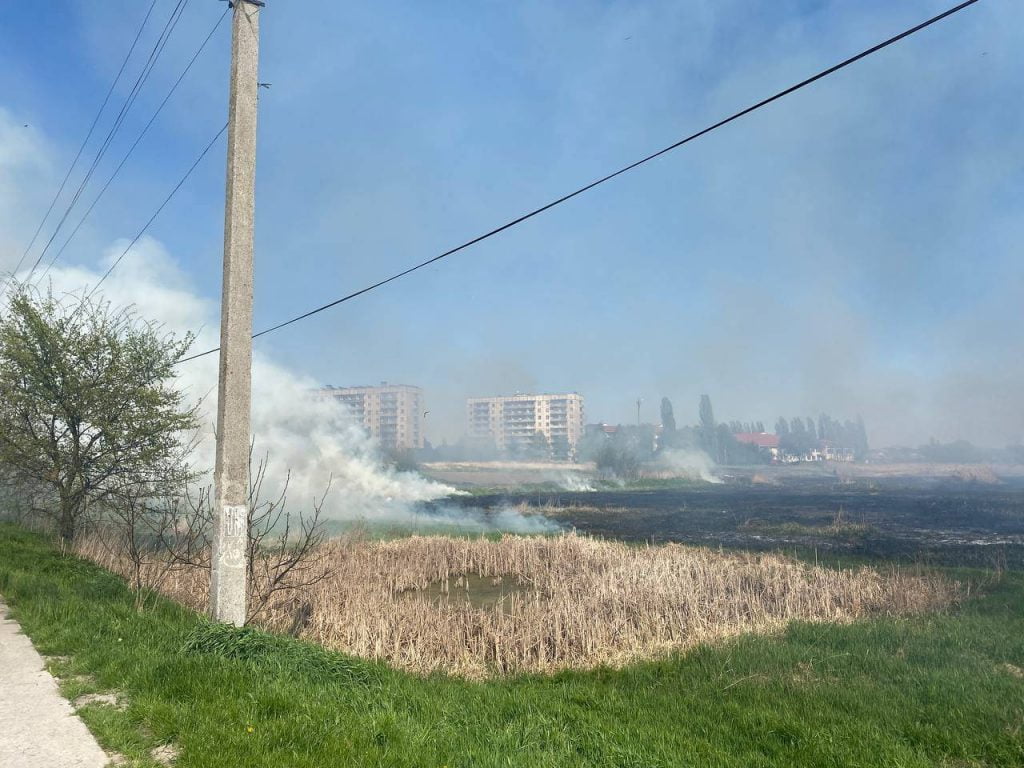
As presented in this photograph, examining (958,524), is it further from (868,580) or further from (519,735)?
(519,735)

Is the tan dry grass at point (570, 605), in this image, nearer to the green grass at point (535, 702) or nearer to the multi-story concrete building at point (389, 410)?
the green grass at point (535, 702)

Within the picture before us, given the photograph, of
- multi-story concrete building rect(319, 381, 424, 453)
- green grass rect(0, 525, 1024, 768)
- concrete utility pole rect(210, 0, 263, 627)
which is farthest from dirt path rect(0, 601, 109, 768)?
multi-story concrete building rect(319, 381, 424, 453)

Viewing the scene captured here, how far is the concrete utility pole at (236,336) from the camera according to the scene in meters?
7.79

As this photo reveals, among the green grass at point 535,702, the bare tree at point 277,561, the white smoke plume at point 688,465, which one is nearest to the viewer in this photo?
the green grass at point 535,702

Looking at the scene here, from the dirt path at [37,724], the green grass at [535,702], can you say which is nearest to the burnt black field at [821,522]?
the green grass at [535,702]

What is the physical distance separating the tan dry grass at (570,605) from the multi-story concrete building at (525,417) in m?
119

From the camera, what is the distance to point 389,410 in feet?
344

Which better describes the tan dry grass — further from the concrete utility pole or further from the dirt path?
the dirt path

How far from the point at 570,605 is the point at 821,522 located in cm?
2911

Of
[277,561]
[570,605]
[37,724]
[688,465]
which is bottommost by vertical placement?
[688,465]

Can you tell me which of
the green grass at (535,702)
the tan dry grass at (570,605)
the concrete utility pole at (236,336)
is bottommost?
the tan dry grass at (570,605)

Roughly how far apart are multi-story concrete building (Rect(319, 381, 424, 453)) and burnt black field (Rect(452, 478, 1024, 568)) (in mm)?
44251

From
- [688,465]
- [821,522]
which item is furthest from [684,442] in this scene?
[821,522]

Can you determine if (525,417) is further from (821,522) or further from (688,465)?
(821,522)
